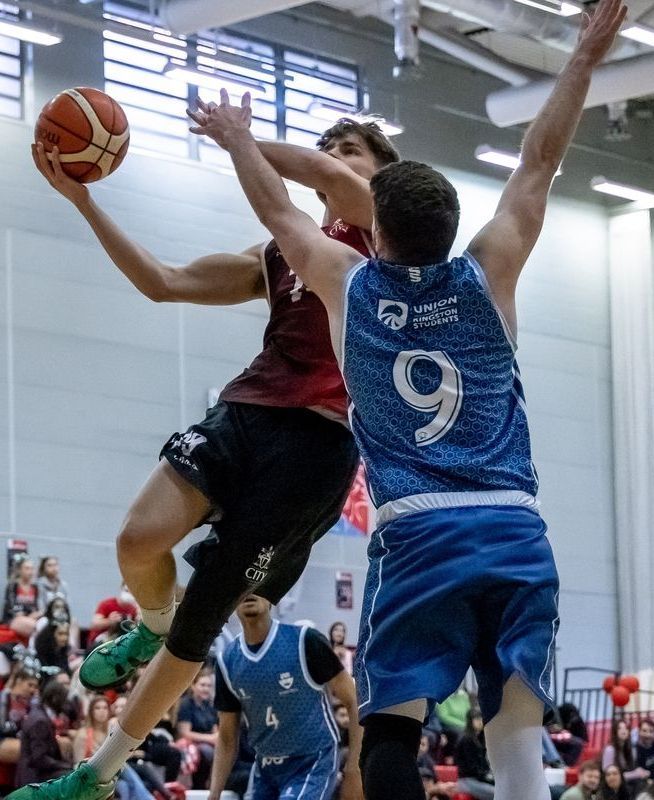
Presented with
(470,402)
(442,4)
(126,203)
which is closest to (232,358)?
(126,203)

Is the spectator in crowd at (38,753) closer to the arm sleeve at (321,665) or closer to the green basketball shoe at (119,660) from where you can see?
the arm sleeve at (321,665)

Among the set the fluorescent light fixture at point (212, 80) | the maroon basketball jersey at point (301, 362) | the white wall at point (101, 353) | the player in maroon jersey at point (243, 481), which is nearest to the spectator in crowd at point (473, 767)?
the white wall at point (101, 353)

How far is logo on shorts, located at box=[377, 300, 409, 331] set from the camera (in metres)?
4.02

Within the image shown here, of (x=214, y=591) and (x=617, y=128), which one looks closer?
(x=214, y=591)

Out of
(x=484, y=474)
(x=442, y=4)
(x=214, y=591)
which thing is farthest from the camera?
(x=442, y=4)

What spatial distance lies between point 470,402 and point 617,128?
816 inches

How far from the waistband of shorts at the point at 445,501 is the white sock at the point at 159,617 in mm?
1665

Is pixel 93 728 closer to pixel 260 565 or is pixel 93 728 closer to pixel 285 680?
pixel 285 680

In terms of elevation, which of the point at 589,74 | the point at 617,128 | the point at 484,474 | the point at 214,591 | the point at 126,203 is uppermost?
the point at 617,128

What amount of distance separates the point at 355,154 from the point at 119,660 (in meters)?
2.02

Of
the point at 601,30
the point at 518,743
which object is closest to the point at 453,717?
the point at 601,30

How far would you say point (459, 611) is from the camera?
3822 millimetres

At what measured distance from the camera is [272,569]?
530 centimetres

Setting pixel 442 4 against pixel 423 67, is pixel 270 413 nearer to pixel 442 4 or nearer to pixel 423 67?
pixel 442 4
